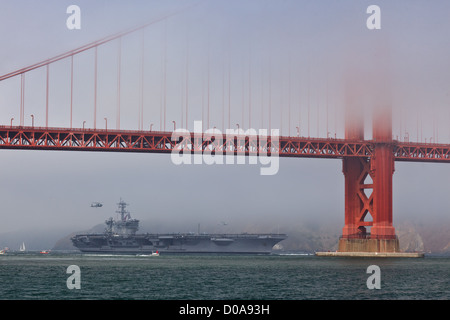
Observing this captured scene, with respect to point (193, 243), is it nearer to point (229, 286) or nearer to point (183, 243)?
point (183, 243)

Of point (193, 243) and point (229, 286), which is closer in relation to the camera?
point (229, 286)

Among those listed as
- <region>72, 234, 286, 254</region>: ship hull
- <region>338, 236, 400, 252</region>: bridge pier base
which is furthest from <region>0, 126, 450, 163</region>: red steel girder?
<region>72, 234, 286, 254</region>: ship hull

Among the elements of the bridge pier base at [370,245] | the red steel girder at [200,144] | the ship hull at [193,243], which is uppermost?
the red steel girder at [200,144]

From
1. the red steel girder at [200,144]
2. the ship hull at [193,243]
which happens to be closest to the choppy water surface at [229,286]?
the red steel girder at [200,144]

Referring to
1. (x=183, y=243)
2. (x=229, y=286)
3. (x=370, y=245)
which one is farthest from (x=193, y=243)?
(x=229, y=286)

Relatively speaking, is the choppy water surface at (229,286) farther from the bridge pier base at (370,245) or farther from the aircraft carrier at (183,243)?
the aircraft carrier at (183,243)

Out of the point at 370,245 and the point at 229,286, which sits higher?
the point at 229,286

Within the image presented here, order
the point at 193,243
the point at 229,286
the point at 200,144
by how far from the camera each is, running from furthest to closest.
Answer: the point at 193,243
the point at 200,144
the point at 229,286
